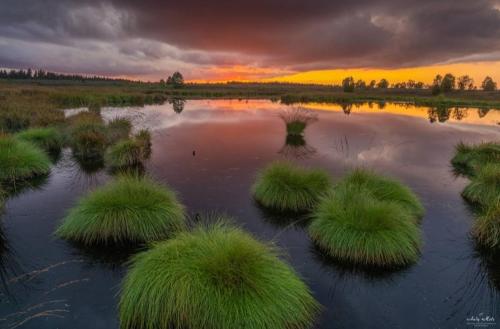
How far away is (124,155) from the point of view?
16938 mm

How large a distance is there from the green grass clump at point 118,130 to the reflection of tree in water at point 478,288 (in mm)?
18762

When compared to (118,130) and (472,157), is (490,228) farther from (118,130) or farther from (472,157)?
(118,130)

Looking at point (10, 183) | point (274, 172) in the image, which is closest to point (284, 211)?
point (274, 172)

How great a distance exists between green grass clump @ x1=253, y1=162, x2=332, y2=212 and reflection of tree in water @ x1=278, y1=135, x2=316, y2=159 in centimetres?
741

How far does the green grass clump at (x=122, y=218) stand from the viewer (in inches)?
344

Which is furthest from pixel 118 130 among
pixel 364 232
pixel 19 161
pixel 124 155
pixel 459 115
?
pixel 459 115

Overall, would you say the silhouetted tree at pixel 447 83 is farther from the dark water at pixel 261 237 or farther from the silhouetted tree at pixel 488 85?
the dark water at pixel 261 237

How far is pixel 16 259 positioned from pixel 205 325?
5572 millimetres

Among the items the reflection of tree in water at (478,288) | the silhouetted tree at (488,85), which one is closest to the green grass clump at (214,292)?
the reflection of tree in water at (478,288)

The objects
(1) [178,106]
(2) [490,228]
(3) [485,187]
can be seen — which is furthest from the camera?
(1) [178,106]

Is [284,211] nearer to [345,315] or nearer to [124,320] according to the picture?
[345,315]

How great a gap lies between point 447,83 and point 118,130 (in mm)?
124188

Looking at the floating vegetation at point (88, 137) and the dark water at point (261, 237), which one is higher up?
the floating vegetation at point (88, 137)

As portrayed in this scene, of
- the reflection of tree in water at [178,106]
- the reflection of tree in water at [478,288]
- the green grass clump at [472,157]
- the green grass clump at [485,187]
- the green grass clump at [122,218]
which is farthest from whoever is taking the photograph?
the reflection of tree in water at [178,106]
